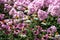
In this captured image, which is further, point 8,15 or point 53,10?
point 8,15

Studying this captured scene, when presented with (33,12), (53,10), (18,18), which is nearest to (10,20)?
(18,18)

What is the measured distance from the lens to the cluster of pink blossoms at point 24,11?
417cm

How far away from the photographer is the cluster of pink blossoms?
417 centimetres

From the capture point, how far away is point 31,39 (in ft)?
13.0

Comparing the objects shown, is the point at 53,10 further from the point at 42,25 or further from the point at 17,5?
the point at 17,5

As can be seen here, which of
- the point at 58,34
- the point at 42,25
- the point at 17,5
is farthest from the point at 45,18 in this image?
the point at 17,5

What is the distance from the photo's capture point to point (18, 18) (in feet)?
14.4

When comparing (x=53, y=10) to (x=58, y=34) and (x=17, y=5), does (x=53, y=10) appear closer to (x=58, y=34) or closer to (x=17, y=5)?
(x=58, y=34)

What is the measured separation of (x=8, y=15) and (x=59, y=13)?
0.97 m

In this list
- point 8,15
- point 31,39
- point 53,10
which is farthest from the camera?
point 8,15

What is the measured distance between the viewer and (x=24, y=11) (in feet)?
15.0

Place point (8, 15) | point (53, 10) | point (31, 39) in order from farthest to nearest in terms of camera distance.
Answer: point (8, 15) < point (53, 10) < point (31, 39)

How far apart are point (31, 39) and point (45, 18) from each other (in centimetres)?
52

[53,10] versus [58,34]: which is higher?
[53,10]
